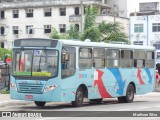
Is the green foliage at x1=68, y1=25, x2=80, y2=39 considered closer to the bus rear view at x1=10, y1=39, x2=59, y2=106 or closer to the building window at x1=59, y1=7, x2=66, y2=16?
the bus rear view at x1=10, y1=39, x2=59, y2=106

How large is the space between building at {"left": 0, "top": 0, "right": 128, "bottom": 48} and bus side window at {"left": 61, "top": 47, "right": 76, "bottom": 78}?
6028cm

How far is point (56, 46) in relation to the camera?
21875 millimetres

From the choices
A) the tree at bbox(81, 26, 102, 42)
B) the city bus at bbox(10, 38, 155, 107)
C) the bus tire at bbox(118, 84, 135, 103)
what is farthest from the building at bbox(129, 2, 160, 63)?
the city bus at bbox(10, 38, 155, 107)

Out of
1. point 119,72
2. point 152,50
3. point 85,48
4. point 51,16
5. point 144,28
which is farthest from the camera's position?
point 51,16

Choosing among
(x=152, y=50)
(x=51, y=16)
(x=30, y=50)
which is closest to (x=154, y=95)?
(x=152, y=50)

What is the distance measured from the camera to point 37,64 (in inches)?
859

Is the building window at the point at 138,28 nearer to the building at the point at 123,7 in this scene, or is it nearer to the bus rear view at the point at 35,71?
the building at the point at 123,7

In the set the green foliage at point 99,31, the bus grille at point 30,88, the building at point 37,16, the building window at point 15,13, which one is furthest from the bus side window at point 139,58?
the building window at point 15,13

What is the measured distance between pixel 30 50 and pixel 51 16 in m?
64.2

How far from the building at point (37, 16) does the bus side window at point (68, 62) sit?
6028 centimetres

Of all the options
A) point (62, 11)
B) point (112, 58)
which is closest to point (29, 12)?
point (62, 11)

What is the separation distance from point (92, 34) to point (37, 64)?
2058 centimetres

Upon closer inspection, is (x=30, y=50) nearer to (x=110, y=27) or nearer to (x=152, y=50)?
(x=152, y=50)

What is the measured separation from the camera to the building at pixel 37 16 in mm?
84438
